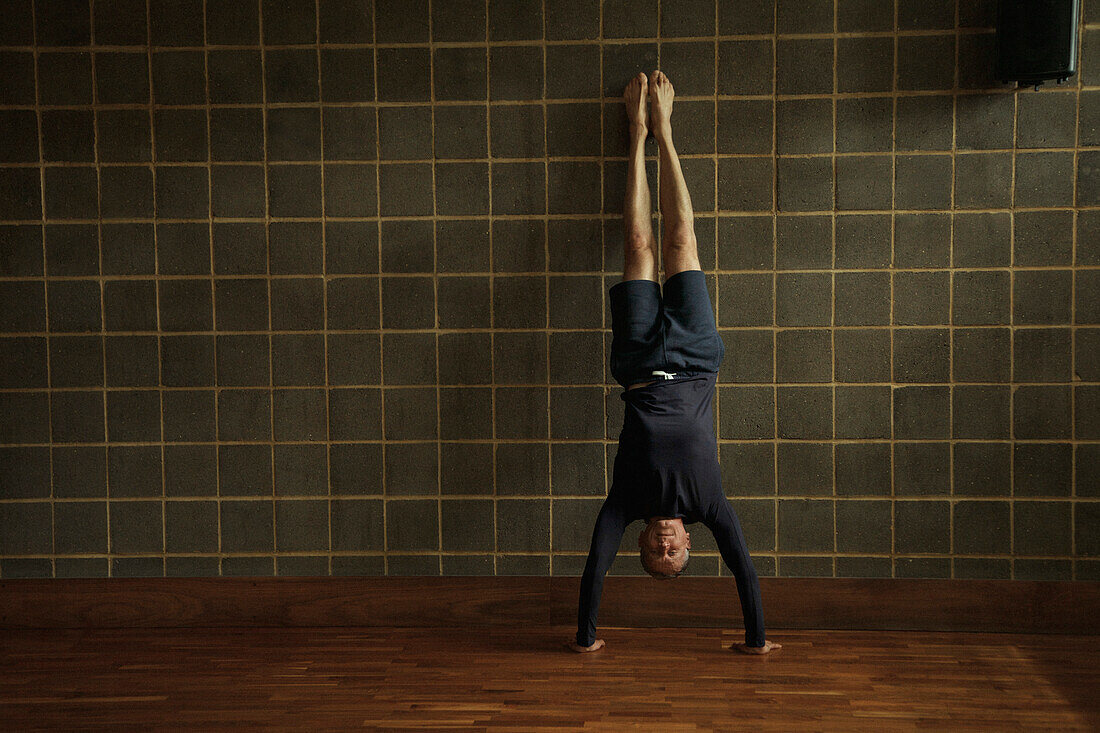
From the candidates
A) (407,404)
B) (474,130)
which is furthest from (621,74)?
(407,404)

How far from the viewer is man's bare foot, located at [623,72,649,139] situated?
2.71 m

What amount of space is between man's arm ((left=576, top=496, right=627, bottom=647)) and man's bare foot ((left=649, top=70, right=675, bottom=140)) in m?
1.29

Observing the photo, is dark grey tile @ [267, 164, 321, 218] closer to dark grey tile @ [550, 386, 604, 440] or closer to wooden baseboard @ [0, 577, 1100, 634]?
dark grey tile @ [550, 386, 604, 440]

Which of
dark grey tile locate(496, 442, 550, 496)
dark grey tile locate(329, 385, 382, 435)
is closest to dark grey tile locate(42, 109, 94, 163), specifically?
dark grey tile locate(329, 385, 382, 435)

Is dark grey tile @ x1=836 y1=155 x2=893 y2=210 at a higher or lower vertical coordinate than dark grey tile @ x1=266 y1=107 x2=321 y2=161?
lower

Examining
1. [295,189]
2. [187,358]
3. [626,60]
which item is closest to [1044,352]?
[626,60]

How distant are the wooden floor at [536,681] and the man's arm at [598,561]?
118 millimetres

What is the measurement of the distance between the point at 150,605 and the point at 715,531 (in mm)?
2128

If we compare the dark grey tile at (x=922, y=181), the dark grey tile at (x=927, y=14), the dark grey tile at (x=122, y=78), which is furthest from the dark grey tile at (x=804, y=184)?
the dark grey tile at (x=122, y=78)

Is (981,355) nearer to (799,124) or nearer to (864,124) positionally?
(864,124)

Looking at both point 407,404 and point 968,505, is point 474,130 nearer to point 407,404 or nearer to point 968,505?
point 407,404

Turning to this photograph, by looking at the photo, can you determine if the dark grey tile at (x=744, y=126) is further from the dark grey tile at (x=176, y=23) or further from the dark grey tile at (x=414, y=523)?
the dark grey tile at (x=176, y=23)

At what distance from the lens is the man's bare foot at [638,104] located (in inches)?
107

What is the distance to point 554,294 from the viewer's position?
112 inches
